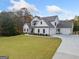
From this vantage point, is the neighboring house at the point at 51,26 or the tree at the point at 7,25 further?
the neighboring house at the point at 51,26

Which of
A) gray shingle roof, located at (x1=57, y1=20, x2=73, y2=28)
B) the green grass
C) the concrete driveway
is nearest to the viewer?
the concrete driveway

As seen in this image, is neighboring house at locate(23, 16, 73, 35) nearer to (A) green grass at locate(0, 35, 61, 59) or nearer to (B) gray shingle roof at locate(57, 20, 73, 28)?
(B) gray shingle roof at locate(57, 20, 73, 28)

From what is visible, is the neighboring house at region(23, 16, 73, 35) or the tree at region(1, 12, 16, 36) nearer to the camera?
the tree at region(1, 12, 16, 36)

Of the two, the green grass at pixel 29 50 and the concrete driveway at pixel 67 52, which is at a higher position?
the concrete driveway at pixel 67 52

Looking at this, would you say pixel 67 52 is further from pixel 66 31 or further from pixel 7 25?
pixel 66 31

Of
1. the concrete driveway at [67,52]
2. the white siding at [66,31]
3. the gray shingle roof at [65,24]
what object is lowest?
the concrete driveway at [67,52]

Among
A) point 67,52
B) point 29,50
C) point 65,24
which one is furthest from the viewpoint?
point 65,24

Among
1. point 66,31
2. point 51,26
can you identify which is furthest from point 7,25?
point 66,31

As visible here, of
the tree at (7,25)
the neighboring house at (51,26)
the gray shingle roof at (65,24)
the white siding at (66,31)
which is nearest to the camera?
the tree at (7,25)

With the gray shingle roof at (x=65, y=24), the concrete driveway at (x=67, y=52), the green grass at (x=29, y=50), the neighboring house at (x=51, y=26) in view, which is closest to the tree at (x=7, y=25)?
the neighboring house at (x=51, y=26)

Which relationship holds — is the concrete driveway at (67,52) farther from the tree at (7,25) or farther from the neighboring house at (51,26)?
the neighboring house at (51,26)

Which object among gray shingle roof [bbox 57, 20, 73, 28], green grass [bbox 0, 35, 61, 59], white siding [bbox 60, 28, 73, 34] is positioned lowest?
green grass [bbox 0, 35, 61, 59]

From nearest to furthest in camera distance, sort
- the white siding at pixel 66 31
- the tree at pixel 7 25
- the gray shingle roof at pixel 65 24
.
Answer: the tree at pixel 7 25, the white siding at pixel 66 31, the gray shingle roof at pixel 65 24

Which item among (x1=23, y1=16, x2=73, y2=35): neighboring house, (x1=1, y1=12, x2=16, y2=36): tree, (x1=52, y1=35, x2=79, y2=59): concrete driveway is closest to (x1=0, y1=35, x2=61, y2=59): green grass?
(x1=52, y1=35, x2=79, y2=59): concrete driveway
